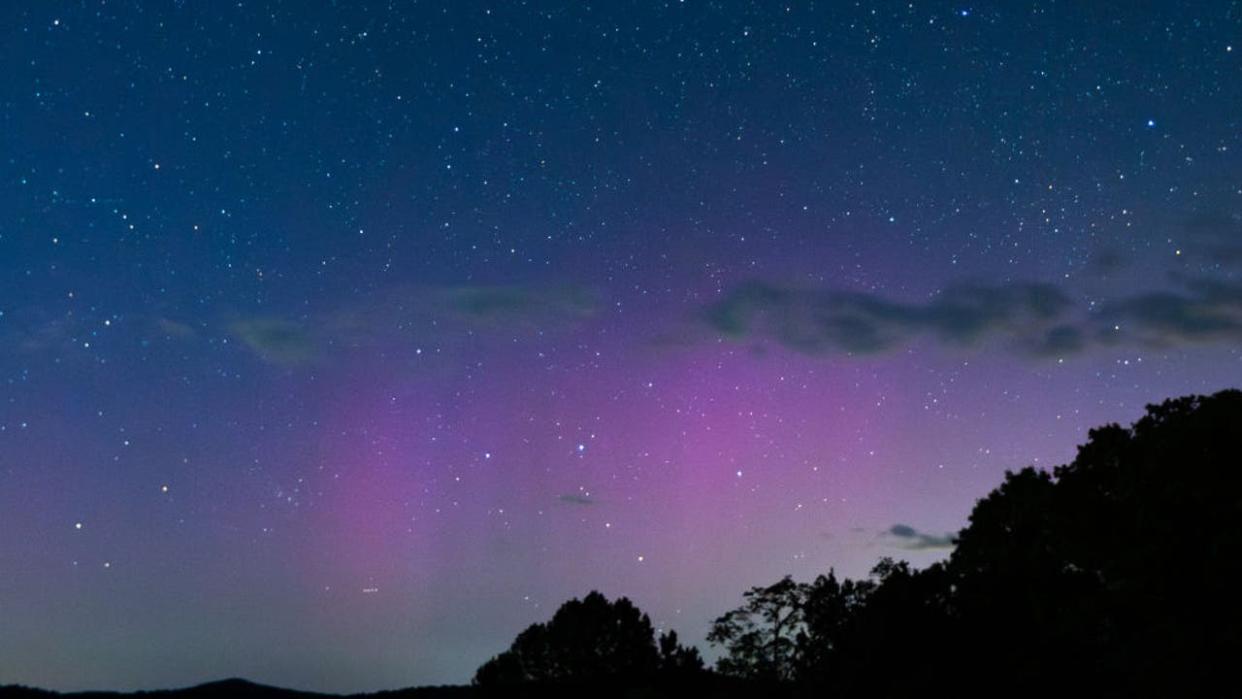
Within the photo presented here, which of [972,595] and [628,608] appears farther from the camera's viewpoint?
[628,608]

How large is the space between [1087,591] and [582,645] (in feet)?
124

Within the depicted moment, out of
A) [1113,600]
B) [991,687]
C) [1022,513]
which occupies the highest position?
[1022,513]

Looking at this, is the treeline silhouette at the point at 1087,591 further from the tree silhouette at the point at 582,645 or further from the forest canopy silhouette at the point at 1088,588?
the tree silhouette at the point at 582,645

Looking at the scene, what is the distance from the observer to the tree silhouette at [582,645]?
62969 millimetres

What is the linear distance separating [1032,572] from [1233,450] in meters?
7.03

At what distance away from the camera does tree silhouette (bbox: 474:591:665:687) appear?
2479 inches

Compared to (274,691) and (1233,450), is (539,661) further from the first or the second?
(1233,450)

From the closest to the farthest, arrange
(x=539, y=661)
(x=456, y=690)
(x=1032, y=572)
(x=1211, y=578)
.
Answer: (x=1211, y=578) → (x=1032, y=572) → (x=456, y=690) → (x=539, y=661)

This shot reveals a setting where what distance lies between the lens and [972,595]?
33.4m

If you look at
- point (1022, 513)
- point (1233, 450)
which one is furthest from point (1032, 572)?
point (1233, 450)

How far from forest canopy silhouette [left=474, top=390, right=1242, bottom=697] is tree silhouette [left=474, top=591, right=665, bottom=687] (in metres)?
24.6

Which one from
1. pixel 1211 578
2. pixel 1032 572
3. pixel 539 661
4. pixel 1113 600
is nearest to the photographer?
pixel 1211 578

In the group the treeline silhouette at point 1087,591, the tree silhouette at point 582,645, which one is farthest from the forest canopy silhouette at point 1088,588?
the tree silhouette at point 582,645

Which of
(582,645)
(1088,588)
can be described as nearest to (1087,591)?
(1088,588)
